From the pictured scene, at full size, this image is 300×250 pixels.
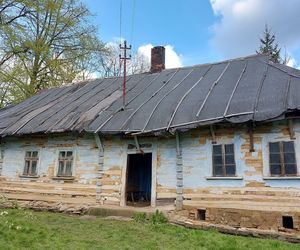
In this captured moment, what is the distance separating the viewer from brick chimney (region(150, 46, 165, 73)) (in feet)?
56.4

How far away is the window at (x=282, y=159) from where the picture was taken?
8922mm

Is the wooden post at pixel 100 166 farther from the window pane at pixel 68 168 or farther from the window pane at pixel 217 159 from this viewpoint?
the window pane at pixel 217 159

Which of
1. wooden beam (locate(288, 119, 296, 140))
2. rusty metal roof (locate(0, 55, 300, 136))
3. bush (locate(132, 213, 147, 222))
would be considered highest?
rusty metal roof (locate(0, 55, 300, 136))

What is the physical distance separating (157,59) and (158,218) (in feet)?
32.8

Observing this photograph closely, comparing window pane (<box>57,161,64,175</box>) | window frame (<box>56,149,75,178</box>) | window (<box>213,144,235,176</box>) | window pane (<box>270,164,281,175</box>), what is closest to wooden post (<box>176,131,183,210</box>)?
window (<box>213,144,235,176</box>)

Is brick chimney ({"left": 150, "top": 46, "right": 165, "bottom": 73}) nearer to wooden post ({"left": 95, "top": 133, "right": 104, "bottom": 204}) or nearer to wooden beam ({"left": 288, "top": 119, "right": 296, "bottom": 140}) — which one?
wooden post ({"left": 95, "top": 133, "right": 104, "bottom": 204})

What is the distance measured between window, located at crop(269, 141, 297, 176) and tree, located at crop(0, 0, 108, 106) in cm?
1710

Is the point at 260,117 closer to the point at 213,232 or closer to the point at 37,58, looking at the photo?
the point at 213,232

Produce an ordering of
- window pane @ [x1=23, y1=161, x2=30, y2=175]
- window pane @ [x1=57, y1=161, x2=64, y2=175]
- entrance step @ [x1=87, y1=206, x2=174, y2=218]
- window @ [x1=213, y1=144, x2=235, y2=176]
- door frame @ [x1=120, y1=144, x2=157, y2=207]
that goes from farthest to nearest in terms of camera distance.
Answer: window pane @ [x1=23, y1=161, x2=30, y2=175] → window pane @ [x1=57, y1=161, x2=64, y2=175] → door frame @ [x1=120, y1=144, x2=157, y2=207] → entrance step @ [x1=87, y1=206, x2=174, y2=218] → window @ [x1=213, y1=144, x2=235, y2=176]

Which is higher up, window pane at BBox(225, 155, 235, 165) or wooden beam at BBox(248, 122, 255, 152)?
wooden beam at BBox(248, 122, 255, 152)

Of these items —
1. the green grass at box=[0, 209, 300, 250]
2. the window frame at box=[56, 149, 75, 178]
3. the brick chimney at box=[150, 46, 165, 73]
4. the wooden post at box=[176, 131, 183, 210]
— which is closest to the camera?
the green grass at box=[0, 209, 300, 250]

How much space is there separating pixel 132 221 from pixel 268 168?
158 inches

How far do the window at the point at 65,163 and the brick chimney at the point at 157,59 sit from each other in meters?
6.84

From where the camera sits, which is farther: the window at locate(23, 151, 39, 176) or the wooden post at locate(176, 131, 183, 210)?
the window at locate(23, 151, 39, 176)
